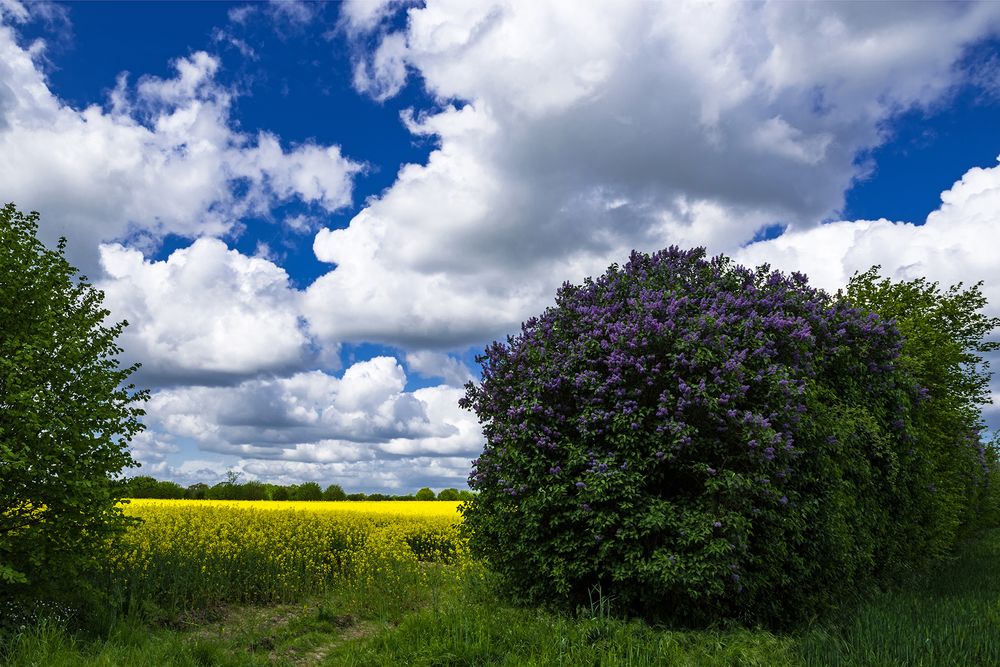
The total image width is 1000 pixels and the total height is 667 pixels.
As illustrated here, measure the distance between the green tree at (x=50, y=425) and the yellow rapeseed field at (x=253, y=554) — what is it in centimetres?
93

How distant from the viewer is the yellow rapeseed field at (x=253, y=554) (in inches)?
433

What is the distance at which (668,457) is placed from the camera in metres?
7.71

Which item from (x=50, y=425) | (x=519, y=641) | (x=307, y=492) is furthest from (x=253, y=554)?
(x=307, y=492)

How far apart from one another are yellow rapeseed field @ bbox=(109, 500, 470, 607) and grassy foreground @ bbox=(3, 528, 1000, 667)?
1.03 meters

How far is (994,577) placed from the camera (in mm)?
13914

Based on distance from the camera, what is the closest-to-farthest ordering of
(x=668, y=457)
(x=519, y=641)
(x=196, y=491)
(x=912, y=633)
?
(x=519, y=641) → (x=912, y=633) → (x=668, y=457) → (x=196, y=491)

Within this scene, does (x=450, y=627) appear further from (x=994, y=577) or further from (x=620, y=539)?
(x=994, y=577)

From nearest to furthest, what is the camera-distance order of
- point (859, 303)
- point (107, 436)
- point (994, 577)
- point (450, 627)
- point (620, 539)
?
point (450, 627)
point (620, 539)
point (107, 436)
point (994, 577)
point (859, 303)

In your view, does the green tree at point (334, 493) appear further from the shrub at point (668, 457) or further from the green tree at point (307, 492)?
the shrub at point (668, 457)

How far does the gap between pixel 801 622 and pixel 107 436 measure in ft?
30.7

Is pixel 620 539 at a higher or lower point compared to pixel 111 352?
lower

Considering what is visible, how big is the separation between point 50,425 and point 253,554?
5.54 meters

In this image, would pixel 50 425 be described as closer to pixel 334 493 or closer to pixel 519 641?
pixel 519 641

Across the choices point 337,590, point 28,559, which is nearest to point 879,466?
point 337,590
